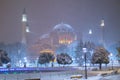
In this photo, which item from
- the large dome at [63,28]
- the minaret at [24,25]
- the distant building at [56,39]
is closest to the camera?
the minaret at [24,25]

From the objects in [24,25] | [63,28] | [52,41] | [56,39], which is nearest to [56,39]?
[56,39]

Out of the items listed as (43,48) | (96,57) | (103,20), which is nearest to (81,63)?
(96,57)

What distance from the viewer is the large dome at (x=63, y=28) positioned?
387ft

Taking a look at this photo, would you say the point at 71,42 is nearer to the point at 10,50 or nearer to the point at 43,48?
the point at 43,48

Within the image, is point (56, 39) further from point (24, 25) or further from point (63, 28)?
point (24, 25)

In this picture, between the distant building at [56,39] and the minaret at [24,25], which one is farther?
the distant building at [56,39]

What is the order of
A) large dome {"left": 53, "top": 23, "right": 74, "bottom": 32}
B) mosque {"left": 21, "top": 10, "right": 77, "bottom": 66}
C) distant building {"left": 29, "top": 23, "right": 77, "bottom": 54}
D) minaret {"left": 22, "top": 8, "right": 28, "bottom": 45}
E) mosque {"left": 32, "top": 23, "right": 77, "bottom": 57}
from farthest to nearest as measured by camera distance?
1. large dome {"left": 53, "top": 23, "right": 74, "bottom": 32}
2. distant building {"left": 29, "top": 23, "right": 77, "bottom": 54}
3. mosque {"left": 32, "top": 23, "right": 77, "bottom": 57}
4. mosque {"left": 21, "top": 10, "right": 77, "bottom": 66}
5. minaret {"left": 22, "top": 8, "right": 28, "bottom": 45}

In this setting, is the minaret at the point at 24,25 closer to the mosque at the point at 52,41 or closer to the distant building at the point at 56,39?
the mosque at the point at 52,41

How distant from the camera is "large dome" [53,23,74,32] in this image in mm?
117838

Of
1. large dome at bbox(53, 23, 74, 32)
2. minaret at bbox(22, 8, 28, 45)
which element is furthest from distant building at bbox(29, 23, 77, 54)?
minaret at bbox(22, 8, 28, 45)

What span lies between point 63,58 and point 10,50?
26.6 metres

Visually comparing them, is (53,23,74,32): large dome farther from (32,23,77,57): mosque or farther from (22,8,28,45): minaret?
(22,8,28,45): minaret

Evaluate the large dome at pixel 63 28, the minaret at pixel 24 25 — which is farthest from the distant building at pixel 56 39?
the minaret at pixel 24 25

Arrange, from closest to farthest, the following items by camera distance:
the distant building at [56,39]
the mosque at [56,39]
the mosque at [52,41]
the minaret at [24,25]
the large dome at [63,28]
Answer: the minaret at [24,25] < the mosque at [52,41] < the mosque at [56,39] < the distant building at [56,39] < the large dome at [63,28]
